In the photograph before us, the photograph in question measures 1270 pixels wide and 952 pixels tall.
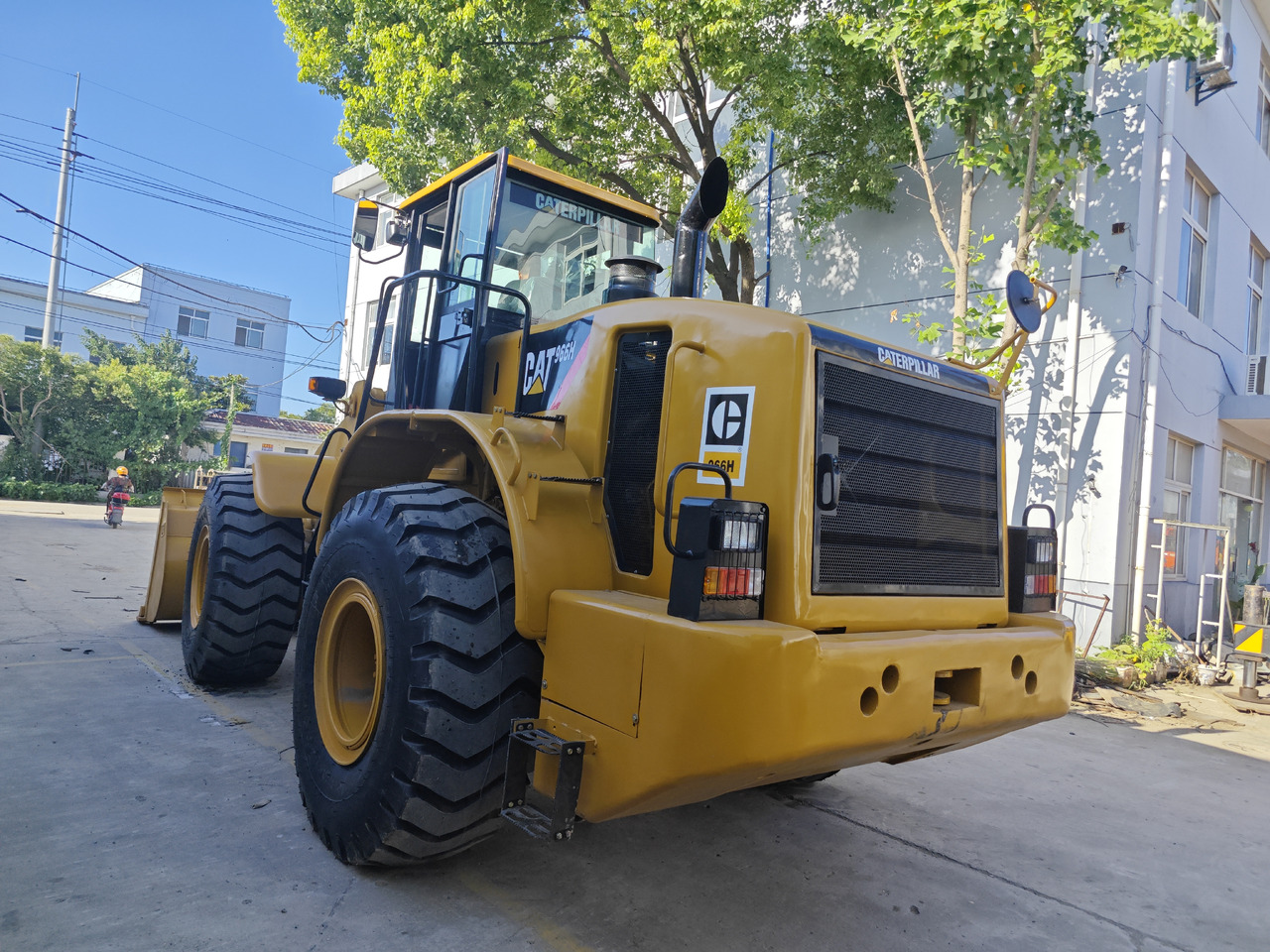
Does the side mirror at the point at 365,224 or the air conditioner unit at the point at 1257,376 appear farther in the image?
the air conditioner unit at the point at 1257,376

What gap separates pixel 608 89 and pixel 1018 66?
5.08 metres

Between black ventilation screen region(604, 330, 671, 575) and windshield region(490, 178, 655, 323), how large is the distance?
3.40 feet

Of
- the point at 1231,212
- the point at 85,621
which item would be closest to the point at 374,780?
the point at 85,621

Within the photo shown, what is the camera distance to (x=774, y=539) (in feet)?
8.74

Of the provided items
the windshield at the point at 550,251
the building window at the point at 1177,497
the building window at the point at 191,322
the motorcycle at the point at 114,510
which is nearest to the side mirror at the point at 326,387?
the windshield at the point at 550,251

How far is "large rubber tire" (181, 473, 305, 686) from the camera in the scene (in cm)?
514

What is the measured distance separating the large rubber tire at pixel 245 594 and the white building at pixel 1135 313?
3.04 metres

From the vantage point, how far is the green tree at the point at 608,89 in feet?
31.3

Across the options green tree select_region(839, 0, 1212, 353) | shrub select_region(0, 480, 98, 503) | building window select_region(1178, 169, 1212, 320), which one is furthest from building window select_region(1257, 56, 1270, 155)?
shrub select_region(0, 480, 98, 503)

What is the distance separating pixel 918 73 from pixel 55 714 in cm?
993

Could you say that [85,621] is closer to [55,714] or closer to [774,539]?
[55,714]

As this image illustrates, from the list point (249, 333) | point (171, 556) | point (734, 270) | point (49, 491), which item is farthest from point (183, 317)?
point (171, 556)

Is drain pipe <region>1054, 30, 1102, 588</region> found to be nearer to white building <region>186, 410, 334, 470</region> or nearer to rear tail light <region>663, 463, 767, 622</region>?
rear tail light <region>663, 463, 767, 622</region>

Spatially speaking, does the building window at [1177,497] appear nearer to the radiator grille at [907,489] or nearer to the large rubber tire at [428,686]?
the radiator grille at [907,489]
